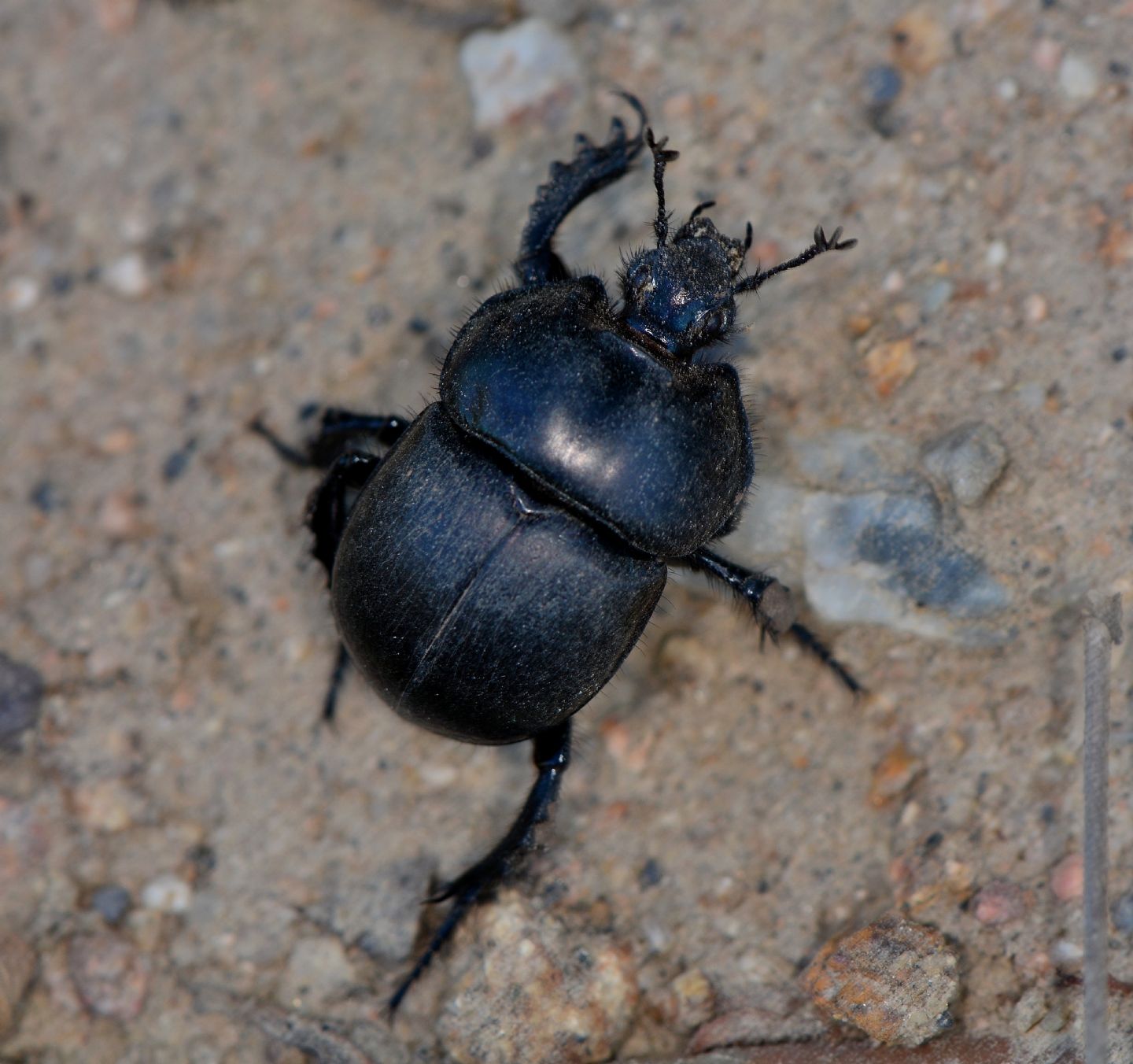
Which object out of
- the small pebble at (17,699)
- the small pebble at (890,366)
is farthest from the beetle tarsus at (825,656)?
the small pebble at (17,699)

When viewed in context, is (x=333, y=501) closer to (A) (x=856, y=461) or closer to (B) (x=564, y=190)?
(B) (x=564, y=190)

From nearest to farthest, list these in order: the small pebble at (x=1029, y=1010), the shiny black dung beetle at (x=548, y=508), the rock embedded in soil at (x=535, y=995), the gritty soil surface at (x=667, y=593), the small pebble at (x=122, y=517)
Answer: the small pebble at (x=1029, y=1010)
the shiny black dung beetle at (x=548, y=508)
the rock embedded in soil at (x=535, y=995)
the gritty soil surface at (x=667, y=593)
the small pebble at (x=122, y=517)

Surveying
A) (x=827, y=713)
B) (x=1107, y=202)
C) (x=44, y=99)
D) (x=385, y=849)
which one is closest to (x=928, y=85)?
(x=1107, y=202)

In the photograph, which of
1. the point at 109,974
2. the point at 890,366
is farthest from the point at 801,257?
the point at 109,974

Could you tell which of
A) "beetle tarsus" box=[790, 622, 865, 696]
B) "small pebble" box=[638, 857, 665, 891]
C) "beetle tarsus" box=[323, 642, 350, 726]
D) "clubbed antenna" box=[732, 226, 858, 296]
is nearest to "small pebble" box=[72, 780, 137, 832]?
"beetle tarsus" box=[323, 642, 350, 726]

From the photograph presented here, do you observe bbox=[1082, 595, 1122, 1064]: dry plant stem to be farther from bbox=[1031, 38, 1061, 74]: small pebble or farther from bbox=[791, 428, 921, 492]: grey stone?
bbox=[1031, 38, 1061, 74]: small pebble

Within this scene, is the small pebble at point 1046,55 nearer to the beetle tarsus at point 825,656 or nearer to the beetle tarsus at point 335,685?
the beetle tarsus at point 825,656

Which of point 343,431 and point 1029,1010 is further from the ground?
point 343,431
